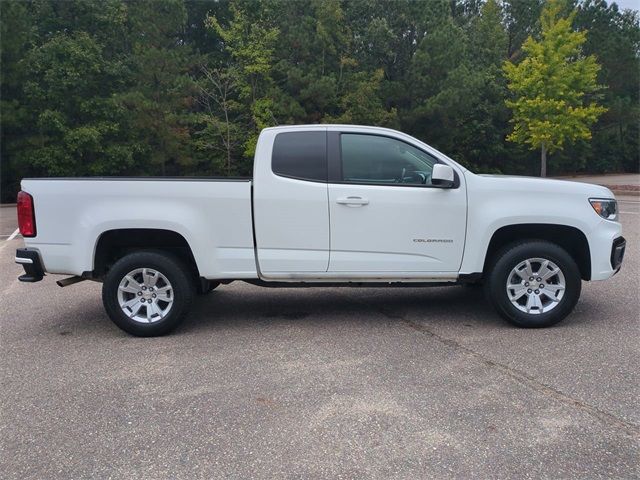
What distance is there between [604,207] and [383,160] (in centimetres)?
216

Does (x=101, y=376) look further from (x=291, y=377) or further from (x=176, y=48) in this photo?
(x=176, y=48)

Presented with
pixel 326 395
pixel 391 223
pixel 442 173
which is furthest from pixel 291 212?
pixel 326 395

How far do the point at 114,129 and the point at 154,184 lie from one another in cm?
2373

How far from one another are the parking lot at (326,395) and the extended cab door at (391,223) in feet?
2.13

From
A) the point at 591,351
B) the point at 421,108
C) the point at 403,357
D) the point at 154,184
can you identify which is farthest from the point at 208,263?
the point at 421,108

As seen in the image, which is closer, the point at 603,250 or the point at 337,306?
the point at 603,250

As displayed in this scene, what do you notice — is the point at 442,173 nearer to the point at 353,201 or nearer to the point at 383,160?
the point at 383,160

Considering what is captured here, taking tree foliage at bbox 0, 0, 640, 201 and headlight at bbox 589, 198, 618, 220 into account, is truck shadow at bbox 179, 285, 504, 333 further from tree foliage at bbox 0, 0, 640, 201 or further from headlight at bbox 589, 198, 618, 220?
tree foliage at bbox 0, 0, 640, 201

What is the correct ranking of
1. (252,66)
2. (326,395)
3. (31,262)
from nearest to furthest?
(326,395) → (31,262) → (252,66)

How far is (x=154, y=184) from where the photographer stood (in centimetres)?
522

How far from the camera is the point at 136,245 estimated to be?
5.47m

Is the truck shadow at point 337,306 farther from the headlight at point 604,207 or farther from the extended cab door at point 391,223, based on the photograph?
the headlight at point 604,207

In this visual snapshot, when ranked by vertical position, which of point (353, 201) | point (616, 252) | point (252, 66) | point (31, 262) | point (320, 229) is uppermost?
point (252, 66)

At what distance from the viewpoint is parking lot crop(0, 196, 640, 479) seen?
3086 millimetres
